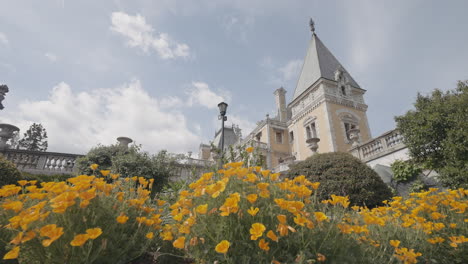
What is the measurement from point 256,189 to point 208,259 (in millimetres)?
625

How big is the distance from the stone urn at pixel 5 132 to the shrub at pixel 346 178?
41.6 feet

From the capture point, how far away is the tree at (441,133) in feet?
21.4

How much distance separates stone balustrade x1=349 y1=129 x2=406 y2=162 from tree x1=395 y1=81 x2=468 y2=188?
4.40 feet

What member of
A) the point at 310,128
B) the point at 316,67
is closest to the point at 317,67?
the point at 316,67

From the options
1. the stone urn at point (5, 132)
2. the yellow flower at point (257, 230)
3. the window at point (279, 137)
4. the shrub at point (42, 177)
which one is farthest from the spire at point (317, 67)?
the yellow flower at point (257, 230)

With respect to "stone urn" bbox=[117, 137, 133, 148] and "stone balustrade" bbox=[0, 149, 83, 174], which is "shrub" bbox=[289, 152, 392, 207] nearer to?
"stone urn" bbox=[117, 137, 133, 148]

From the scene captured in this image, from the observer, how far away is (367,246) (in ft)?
6.57

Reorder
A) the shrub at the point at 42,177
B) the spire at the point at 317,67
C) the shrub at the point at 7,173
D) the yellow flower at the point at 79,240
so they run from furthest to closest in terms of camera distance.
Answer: the spire at the point at 317,67
the shrub at the point at 42,177
the shrub at the point at 7,173
the yellow flower at the point at 79,240

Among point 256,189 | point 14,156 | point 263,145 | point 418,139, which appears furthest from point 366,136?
point 14,156

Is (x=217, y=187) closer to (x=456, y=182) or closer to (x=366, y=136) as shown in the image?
(x=456, y=182)

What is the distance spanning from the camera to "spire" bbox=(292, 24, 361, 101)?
2270 centimetres

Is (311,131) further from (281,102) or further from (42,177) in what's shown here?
(42,177)

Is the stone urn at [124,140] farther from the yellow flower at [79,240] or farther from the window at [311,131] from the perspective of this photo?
the window at [311,131]

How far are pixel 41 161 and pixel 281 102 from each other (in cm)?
2589
